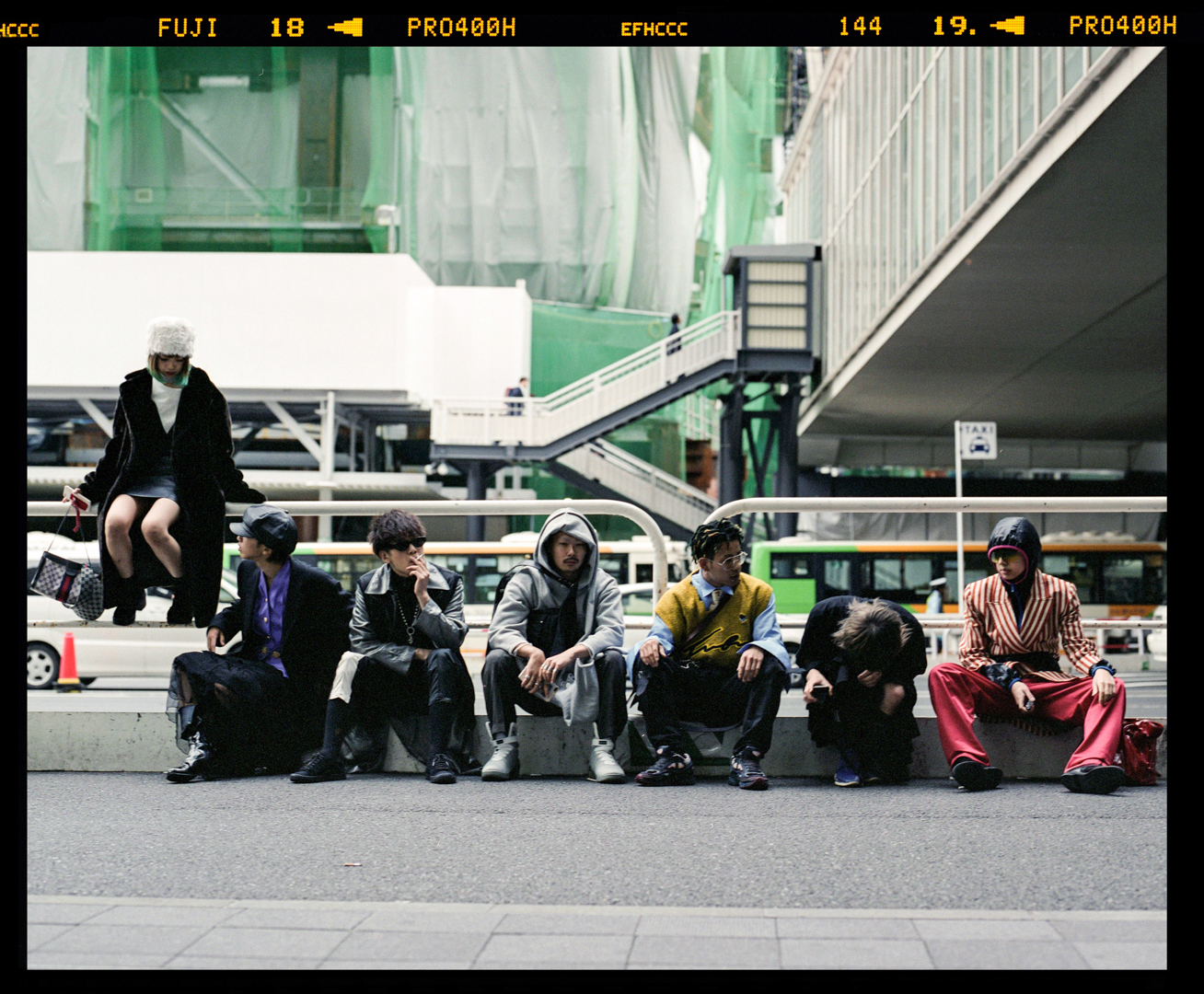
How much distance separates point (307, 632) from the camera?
4.71 meters

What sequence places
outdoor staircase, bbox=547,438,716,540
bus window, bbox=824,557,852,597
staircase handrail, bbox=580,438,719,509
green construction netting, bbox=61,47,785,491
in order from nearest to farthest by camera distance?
bus window, bbox=824,557,852,597 < outdoor staircase, bbox=547,438,716,540 < staircase handrail, bbox=580,438,719,509 < green construction netting, bbox=61,47,785,491

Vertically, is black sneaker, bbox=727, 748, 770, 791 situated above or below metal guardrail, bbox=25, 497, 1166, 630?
below

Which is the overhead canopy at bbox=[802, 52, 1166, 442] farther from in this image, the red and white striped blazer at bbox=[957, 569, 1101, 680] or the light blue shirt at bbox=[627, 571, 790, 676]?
the light blue shirt at bbox=[627, 571, 790, 676]

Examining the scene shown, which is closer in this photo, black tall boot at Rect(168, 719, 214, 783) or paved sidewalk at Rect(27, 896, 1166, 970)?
paved sidewalk at Rect(27, 896, 1166, 970)

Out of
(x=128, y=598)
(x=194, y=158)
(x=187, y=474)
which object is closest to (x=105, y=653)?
(x=128, y=598)

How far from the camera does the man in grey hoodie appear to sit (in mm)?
4562

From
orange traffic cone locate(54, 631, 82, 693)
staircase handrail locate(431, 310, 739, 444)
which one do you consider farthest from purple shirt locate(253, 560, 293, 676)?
staircase handrail locate(431, 310, 739, 444)

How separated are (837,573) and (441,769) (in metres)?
14.9

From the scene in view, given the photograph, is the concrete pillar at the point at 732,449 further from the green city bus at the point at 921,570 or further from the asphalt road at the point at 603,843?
the asphalt road at the point at 603,843

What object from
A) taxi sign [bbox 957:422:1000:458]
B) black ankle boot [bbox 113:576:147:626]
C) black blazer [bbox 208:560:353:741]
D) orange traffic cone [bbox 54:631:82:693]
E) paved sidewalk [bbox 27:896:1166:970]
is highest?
taxi sign [bbox 957:422:1000:458]

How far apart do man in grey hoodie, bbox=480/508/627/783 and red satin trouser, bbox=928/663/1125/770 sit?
1.25 metres

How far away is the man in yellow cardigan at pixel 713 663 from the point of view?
14.9 feet
